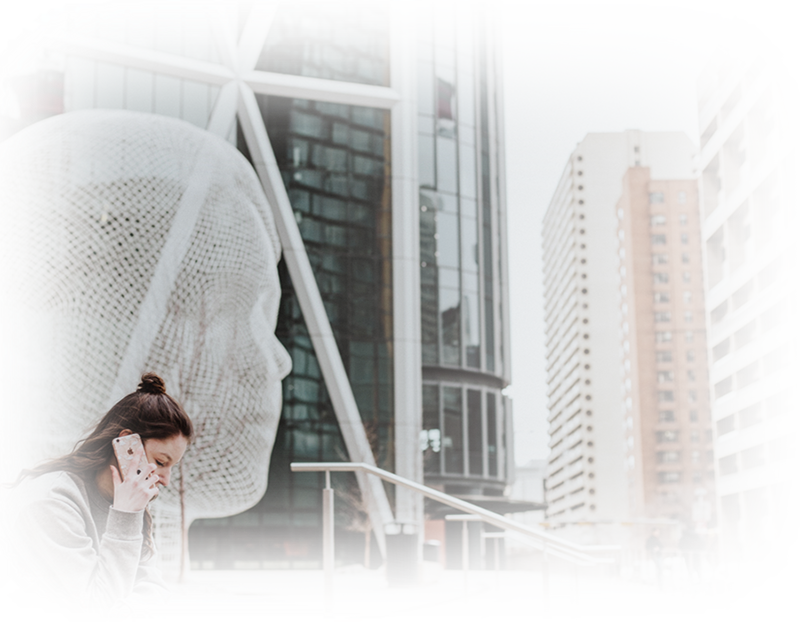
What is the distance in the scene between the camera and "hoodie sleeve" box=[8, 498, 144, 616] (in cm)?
550

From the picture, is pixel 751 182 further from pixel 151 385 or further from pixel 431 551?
pixel 151 385

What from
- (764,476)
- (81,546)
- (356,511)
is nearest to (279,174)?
(356,511)

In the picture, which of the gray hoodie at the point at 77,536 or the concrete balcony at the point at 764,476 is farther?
the concrete balcony at the point at 764,476

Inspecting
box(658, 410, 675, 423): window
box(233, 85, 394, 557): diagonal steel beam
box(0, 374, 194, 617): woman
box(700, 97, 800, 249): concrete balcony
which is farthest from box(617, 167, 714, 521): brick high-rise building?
box(0, 374, 194, 617): woman

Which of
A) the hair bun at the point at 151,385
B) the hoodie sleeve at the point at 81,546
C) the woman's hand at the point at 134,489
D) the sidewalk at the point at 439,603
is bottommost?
the sidewalk at the point at 439,603

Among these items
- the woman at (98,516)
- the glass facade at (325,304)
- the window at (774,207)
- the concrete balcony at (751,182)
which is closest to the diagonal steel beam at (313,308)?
the glass facade at (325,304)

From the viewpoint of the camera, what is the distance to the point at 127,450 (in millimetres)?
5855

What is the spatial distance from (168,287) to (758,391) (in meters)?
6.29

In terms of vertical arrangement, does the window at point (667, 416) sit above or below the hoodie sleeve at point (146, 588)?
above

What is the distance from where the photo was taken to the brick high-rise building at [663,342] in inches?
606

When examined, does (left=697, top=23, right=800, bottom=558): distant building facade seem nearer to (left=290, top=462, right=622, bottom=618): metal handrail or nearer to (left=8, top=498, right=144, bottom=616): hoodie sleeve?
(left=290, top=462, right=622, bottom=618): metal handrail

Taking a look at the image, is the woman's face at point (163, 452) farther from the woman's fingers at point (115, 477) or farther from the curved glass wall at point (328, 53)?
the curved glass wall at point (328, 53)

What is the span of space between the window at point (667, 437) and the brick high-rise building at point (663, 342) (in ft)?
0.27

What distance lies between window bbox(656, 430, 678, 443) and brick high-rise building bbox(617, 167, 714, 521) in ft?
0.27
